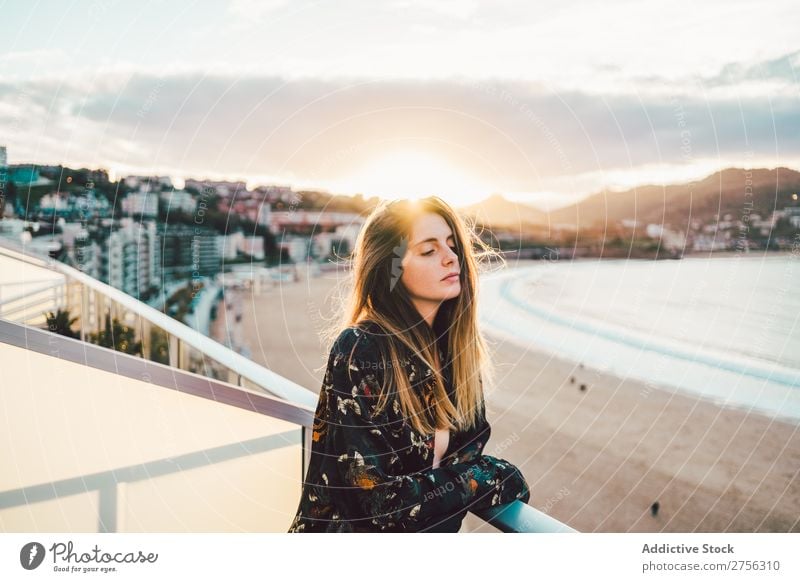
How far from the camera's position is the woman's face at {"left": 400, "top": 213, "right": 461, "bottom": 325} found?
1015 millimetres

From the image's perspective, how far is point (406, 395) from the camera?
0.91m

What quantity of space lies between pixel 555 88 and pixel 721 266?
1368cm

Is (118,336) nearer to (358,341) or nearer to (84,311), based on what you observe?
(84,311)

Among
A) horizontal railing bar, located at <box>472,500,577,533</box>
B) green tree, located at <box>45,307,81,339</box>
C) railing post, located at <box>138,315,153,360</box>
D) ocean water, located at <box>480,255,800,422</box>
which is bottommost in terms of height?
ocean water, located at <box>480,255,800,422</box>

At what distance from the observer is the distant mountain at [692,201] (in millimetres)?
3037

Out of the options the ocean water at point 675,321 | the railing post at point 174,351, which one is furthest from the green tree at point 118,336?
the ocean water at point 675,321

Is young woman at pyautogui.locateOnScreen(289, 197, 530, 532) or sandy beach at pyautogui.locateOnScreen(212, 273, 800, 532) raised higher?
young woman at pyautogui.locateOnScreen(289, 197, 530, 532)

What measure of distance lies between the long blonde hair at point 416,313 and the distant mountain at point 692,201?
1666 millimetres

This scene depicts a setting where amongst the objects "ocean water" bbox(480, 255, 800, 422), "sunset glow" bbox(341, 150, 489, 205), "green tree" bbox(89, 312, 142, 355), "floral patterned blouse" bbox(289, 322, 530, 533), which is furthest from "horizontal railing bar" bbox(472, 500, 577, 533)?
"ocean water" bbox(480, 255, 800, 422)

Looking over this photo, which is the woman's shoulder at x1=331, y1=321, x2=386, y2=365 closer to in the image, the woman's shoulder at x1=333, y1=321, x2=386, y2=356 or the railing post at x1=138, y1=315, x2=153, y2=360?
the woman's shoulder at x1=333, y1=321, x2=386, y2=356

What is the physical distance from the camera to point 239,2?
137 cm

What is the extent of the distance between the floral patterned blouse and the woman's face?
0.44 ft

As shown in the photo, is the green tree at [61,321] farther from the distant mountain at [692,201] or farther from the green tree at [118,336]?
the distant mountain at [692,201]
